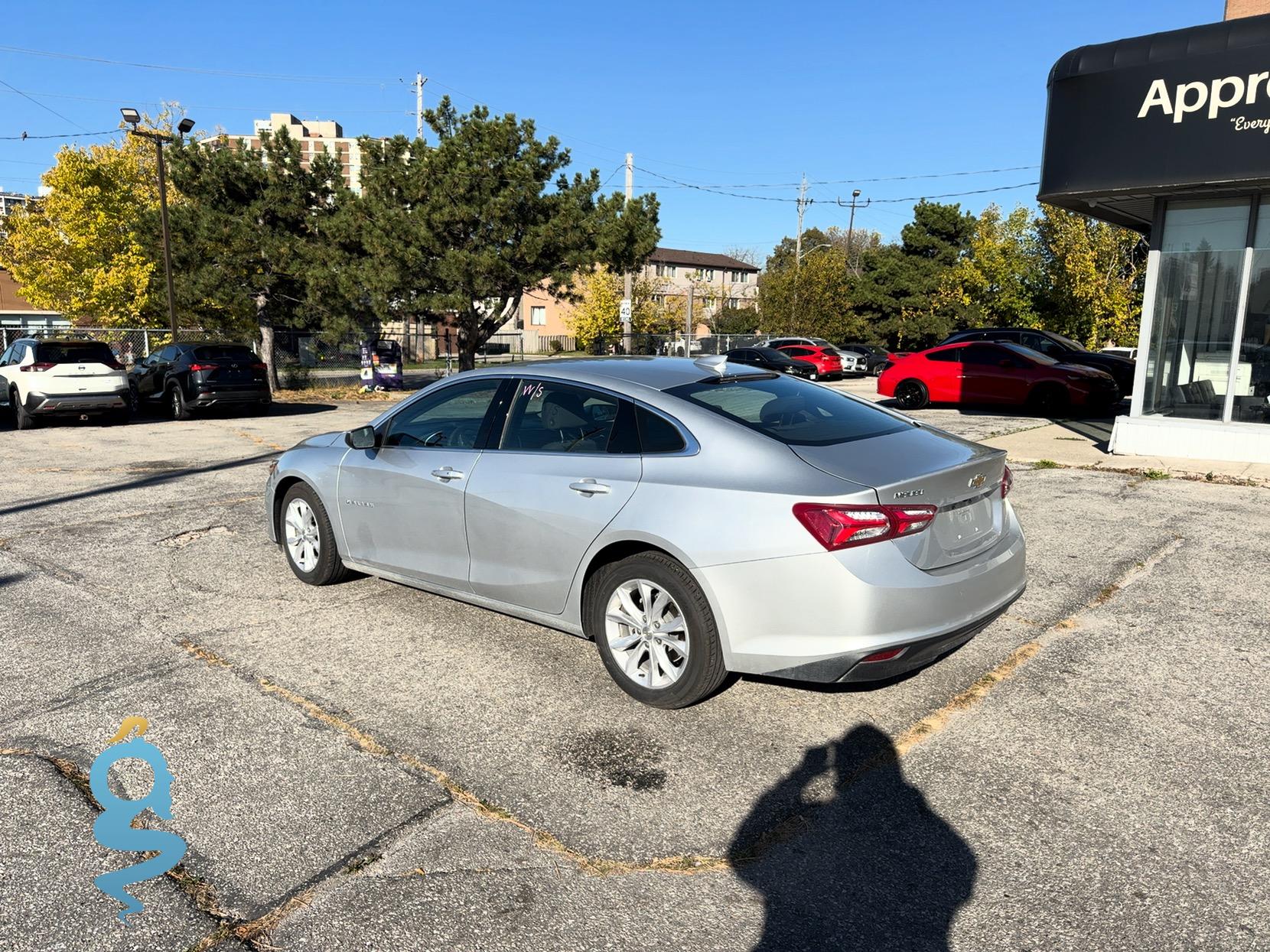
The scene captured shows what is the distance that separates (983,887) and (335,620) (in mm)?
3853

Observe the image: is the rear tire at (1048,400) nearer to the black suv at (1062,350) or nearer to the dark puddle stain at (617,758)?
the black suv at (1062,350)

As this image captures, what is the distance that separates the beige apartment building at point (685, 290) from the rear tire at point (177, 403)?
32987 mm

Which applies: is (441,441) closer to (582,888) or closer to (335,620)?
(335,620)

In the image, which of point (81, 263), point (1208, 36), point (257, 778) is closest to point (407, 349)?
point (81, 263)

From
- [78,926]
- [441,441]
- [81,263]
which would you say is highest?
[81,263]

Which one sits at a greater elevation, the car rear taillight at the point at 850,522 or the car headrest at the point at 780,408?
the car headrest at the point at 780,408

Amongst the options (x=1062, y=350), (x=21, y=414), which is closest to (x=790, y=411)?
(x=21, y=414)

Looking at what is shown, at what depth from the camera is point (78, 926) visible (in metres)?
2.63

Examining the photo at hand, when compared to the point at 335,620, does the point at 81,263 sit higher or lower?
higher

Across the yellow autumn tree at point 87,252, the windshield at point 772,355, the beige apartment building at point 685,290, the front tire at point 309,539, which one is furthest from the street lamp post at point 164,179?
the beige apartment building at point 685,290

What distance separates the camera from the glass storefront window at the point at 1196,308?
11219mm

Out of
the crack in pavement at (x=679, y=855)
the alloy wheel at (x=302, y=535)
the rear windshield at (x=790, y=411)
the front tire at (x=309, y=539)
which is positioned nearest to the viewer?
the crack in pavement at (x=679, y=855)

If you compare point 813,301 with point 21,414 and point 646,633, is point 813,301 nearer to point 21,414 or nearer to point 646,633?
point 21,414

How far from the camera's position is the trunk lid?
11.9ft
